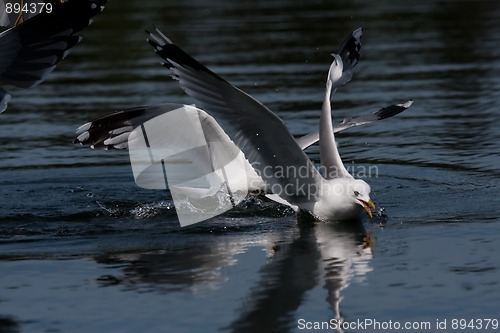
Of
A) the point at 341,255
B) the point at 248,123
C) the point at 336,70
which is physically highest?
the point at 336,70

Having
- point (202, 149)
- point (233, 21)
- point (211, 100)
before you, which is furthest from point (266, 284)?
point (233, 21)

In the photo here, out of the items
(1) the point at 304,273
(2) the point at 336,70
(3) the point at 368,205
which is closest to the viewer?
(1) the point at 304,273

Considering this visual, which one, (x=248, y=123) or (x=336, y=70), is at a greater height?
(x=336, y=70)

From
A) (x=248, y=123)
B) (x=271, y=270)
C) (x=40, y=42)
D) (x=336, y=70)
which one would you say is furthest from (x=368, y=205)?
(x=40, y=42)

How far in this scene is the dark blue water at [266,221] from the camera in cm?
700

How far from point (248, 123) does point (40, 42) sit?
1.91 metres

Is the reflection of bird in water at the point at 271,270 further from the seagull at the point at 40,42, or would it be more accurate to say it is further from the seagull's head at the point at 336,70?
the seagull at the point at 40,42

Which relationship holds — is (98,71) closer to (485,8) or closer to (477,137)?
→ (477,137)

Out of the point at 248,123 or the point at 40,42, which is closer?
the point at 248,123

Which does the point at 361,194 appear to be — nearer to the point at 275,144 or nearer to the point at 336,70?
the point at 275,144

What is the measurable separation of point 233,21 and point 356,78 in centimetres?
654

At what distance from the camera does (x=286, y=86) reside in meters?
15.3

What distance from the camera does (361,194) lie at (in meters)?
9.04

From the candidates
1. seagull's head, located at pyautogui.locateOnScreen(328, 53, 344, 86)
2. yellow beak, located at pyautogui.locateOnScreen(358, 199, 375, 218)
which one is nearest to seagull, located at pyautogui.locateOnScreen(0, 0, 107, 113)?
seagull's head, located at pyautogui.locateOnScreen(328, 53, 344, 86)
